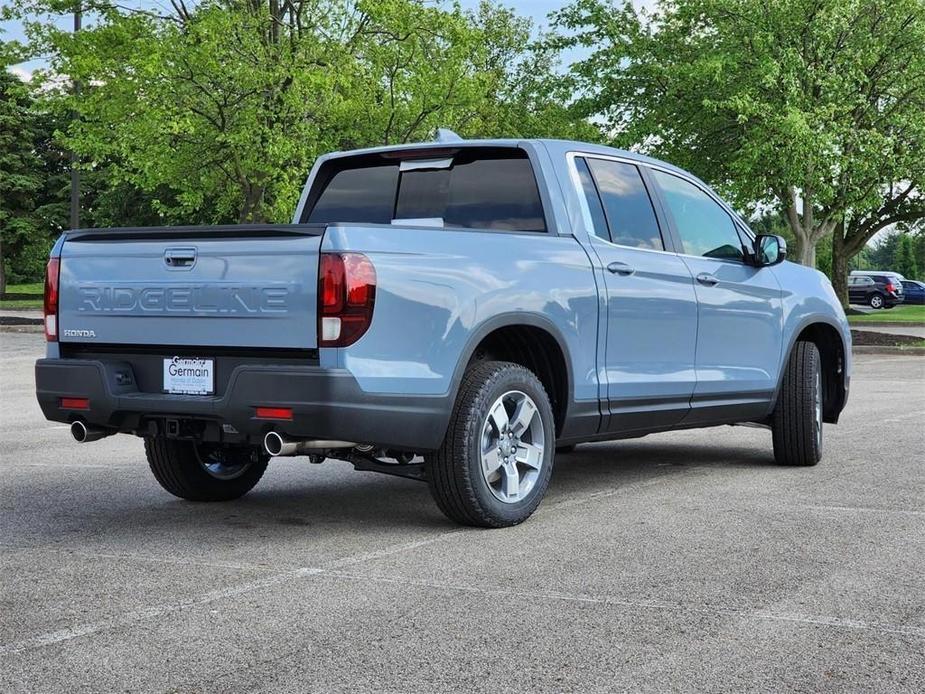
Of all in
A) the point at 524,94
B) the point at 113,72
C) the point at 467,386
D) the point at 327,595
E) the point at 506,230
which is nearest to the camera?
the point at 327,595

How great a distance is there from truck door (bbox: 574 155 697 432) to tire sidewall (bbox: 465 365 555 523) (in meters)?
0.62

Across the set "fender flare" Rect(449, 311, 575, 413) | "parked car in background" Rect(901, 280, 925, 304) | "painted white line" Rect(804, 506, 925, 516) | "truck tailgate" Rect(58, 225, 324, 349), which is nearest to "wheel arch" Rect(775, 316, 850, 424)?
"painted white line" Rect(804, 506, 925, 516)

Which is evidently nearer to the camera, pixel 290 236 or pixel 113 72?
pixel 290 236

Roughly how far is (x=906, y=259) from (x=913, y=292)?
39553mm

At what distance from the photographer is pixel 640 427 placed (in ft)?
24.5

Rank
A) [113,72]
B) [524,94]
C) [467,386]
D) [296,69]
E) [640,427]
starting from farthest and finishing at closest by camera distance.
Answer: [524,94] → [113,72] → [296,69] → [640,427] → [467,386]

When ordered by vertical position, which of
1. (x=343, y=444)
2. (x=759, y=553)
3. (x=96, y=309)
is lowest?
(x=759, y=553)

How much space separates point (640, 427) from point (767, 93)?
70.3ft

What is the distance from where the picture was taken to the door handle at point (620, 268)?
23.4 feet

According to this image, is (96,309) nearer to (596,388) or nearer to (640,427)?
(596,388)

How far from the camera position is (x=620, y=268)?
717cm

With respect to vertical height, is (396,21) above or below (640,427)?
above

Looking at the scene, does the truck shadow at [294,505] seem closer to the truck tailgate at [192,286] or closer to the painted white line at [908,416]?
the truck tailgate at [192,286]

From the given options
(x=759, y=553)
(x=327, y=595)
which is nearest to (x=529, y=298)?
(x=759, y=553)
